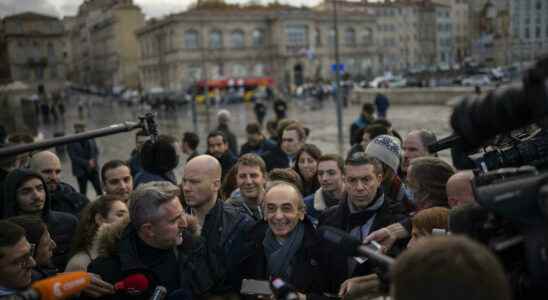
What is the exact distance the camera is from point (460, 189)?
10.7 feet

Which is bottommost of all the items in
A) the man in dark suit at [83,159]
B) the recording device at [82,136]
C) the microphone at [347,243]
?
the man in dark suit at [83,159]

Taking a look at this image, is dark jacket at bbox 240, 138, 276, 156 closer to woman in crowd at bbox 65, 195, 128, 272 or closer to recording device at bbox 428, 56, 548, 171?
woman in crowd at bbox 65, 195, 128, 272

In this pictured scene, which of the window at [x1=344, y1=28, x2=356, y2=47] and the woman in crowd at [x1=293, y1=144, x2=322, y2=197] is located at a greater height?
the window at [x1=344, y1=28, x2=356, y2=47]

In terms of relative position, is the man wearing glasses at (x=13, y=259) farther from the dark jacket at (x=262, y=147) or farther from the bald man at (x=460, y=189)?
the dark jacket at (x=262, y=147)

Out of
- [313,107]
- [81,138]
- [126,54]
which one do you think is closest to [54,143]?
[81,138]

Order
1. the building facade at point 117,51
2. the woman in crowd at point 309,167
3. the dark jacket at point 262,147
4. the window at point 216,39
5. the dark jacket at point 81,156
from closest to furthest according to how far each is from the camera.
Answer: the woman in crowd at point 309,167 → the dark jacket at point 262,147 → the dark jacket at point 81,156 → the window at point 216,39 → the building facade at point 117,51

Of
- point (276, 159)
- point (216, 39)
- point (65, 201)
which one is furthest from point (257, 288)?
point (216, 39)

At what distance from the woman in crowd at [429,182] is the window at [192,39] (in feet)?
207

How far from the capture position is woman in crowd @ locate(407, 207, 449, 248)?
2895mm

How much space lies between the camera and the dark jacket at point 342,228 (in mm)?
3133

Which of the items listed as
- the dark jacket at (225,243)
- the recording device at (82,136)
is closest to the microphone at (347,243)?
the recording device at (82,136)

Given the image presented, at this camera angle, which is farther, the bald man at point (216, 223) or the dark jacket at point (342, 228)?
the bald man at point (216, 223)

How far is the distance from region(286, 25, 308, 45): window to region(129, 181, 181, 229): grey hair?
6654cm

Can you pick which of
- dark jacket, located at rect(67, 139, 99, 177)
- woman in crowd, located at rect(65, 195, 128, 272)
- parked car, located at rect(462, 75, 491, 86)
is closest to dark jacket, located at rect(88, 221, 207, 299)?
woman in crowd, located at rect(65, 195, 128, 272)
